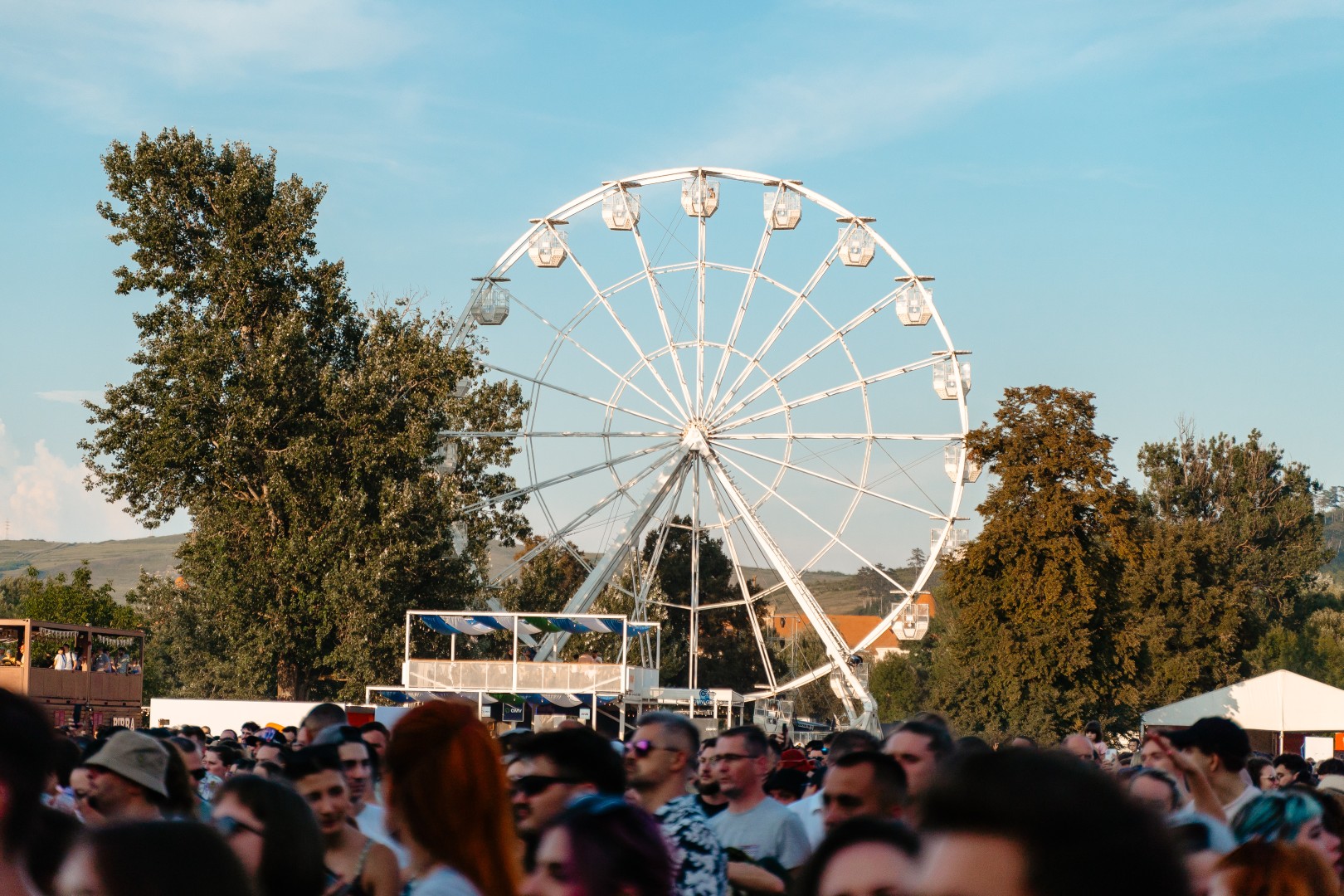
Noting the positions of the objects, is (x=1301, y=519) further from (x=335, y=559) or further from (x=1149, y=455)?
(x=335, y=559)

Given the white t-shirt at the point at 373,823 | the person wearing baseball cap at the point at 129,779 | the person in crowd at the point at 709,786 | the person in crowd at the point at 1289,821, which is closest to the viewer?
the person wearing baseball cap at the point at 129,779

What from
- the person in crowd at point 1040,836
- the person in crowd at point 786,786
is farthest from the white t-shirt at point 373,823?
the person in crowd at point 1040,836

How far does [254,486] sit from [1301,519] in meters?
52.3

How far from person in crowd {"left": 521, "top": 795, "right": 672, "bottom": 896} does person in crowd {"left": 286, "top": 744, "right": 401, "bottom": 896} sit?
1.64m

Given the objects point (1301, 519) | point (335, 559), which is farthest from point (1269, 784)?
point (1301, 519)

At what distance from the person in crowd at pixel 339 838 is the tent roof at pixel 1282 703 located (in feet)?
115

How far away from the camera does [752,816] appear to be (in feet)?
23.0

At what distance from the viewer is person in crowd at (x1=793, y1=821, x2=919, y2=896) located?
11.1 feet

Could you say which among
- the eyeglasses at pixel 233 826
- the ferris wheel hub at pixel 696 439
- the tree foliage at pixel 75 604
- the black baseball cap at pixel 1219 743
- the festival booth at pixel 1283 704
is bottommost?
the festival booth at pixel 1283 704

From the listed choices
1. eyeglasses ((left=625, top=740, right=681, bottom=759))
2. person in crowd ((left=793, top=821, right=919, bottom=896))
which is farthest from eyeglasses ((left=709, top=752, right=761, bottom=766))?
person in crowd ((left=793, top=821, right=919, bottom=896))

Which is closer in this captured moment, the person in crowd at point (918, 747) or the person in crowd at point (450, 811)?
the person in crowd at point (450, 811)

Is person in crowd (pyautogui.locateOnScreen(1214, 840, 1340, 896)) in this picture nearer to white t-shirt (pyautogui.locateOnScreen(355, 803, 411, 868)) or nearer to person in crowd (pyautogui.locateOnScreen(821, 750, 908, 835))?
person in crowd (pyautogui.locateOnScreen(821, 750, 908, 835))

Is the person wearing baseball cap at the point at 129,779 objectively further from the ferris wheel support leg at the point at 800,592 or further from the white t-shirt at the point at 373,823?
the ferris wheel support leg at the point at 800,592

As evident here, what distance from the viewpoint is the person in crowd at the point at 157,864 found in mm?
2504
